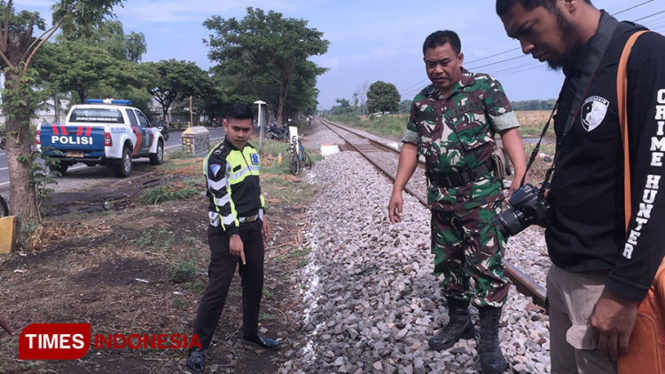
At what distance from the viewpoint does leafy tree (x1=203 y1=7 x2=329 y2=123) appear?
3612cm

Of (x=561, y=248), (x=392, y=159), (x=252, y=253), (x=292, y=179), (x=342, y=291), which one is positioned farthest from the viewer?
(x=392, y=159)

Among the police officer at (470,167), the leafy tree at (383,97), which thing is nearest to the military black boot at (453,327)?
the police officer at (470,167)

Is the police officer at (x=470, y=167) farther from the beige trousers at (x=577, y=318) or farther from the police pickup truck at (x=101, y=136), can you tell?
the police pickup truck at (x=101, y=136)

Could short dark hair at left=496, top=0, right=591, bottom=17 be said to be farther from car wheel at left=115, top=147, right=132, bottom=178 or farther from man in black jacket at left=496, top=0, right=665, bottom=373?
car wheel at left=115, top=147, right=132, bottom=178

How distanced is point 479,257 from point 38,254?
485 cm

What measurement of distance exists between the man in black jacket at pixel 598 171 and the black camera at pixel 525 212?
4 centimetres

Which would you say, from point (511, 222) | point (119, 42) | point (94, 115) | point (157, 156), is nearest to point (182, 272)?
point (511, 222)

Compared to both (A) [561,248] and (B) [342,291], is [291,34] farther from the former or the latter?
(A) [561,248]

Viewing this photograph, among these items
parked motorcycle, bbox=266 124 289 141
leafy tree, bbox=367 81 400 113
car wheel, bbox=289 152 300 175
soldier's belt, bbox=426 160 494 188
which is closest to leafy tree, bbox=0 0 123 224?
soldier's belt, bbox=426 160 494 188

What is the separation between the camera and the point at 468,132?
290 cm

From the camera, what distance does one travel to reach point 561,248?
155 cm

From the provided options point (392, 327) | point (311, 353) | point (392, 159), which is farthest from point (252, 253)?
point (392, 159)

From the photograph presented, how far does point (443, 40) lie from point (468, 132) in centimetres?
61

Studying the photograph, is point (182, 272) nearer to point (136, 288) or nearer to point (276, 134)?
point (136, 288)
